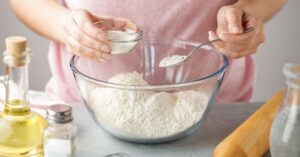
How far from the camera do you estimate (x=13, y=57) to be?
766mm

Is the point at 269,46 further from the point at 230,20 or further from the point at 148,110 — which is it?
the point at 148,110

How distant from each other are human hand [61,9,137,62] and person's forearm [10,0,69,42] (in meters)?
0.12

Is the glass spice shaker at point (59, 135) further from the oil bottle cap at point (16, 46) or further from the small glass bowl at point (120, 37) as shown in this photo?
the small glass bowl at point (120, 37)

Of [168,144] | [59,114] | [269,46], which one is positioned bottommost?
[269,46]

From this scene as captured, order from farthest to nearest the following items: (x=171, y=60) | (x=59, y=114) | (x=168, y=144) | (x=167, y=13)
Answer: (x=167, y=13) → (x=171, y=60) → (x=168, y=144) → (x=59, y=114)

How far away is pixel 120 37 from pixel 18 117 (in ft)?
0.80

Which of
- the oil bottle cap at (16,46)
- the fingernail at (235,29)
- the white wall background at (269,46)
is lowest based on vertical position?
the white wall background at (269,46)

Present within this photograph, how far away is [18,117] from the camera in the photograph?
80cm

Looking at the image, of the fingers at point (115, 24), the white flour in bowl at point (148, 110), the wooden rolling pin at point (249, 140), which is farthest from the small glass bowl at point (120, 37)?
the wooden rolling pin at point (249, 140)

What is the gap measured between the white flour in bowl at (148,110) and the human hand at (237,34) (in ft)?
0.42

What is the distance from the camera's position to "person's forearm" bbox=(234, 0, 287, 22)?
1.12 m

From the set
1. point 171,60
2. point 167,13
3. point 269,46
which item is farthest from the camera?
point 269,46

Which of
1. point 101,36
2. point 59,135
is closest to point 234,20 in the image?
point 101,36

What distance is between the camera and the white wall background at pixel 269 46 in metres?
1.72
